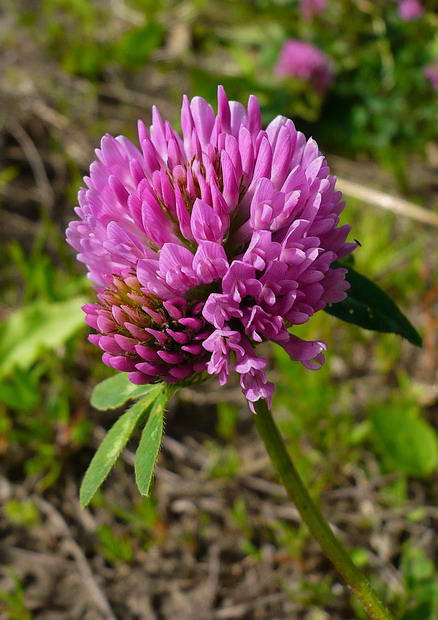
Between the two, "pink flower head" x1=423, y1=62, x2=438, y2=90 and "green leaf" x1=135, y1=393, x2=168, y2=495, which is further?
"pink flower head" x1=423, y1=62, x2=438, y2=90

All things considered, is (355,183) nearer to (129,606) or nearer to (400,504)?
(400,504)

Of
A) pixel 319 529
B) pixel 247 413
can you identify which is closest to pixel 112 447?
pixel 319 529

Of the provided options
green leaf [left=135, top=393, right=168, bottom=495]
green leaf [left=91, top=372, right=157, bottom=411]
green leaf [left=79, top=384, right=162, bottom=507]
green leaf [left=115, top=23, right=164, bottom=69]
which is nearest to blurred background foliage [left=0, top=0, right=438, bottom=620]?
green leaf [left=115, top=23, right=164, bottom=69]

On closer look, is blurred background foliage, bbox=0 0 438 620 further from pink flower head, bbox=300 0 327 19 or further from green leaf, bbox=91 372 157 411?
green leaf, bbox=91 372 157 411

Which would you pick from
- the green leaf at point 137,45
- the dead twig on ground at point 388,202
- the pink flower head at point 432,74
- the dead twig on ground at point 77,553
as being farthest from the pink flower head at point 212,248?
the green leaf at point 137,45

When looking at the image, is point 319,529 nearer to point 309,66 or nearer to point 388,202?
point 388,202
